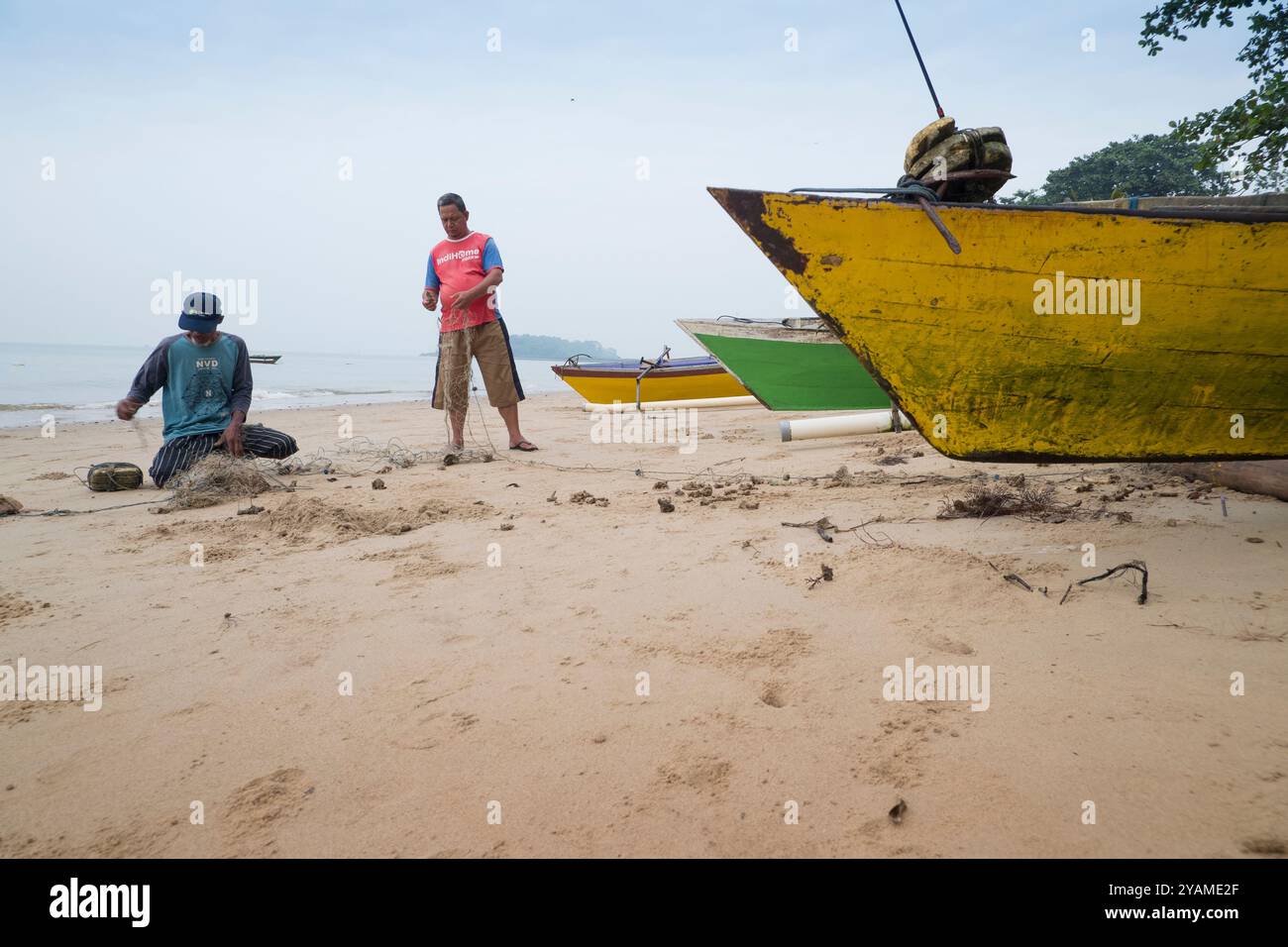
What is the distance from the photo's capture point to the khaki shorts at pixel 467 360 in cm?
607

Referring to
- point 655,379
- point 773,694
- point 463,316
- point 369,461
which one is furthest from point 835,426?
point 655,379

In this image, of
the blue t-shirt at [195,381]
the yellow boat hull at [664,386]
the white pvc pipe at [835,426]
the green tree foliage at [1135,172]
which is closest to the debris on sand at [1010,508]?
the white pvc pipe at [835,426]

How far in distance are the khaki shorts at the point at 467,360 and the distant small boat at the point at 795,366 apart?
287 centimetres

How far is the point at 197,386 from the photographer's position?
16.3 feet

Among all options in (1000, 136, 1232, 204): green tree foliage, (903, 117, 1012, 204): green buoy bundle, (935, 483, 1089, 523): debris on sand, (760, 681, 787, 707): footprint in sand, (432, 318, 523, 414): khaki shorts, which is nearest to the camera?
(760, 681, 787, 707): footprint in sand

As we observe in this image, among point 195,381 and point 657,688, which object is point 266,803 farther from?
point 195,381

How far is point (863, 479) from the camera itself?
443 centimetres

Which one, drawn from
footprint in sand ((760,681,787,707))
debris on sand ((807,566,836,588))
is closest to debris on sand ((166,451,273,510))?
debris on sand ((807,566,836,588))

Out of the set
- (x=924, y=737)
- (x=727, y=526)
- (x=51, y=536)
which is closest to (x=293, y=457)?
(x=51, y=536)

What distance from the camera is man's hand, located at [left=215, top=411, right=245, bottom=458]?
496 cm

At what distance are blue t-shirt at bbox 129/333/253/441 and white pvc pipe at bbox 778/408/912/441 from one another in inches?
173

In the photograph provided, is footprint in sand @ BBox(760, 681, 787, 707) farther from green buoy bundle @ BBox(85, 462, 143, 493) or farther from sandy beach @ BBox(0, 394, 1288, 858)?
green buoy bundle @ BBox(85, 462, 143, 493)

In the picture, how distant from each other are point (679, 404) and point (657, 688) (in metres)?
9.87
